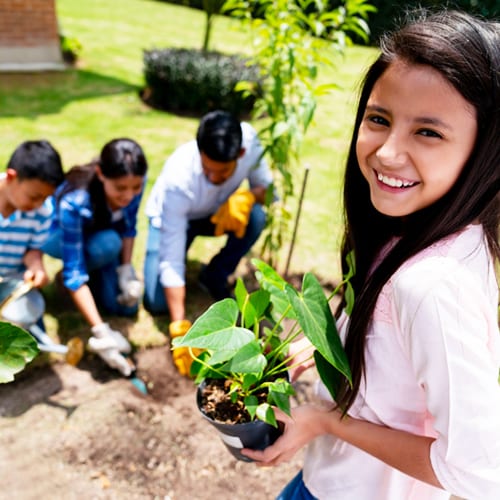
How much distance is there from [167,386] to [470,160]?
5.54 feet

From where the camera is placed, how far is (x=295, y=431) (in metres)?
1.02

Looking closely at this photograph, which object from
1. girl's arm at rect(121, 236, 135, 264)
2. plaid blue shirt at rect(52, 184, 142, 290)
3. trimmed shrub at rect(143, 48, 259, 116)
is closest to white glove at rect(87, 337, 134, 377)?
Answer: plaid blue shirt at rect(52, 184, 142, 290)

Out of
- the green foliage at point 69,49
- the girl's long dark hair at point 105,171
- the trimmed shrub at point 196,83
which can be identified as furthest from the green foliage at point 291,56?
the green foliage at point 69,49

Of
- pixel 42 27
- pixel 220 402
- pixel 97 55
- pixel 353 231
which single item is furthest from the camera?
pixel 97 55

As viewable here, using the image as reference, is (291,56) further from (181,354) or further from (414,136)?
(414,136)

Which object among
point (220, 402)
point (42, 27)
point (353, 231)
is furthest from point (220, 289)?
point (42, 27)

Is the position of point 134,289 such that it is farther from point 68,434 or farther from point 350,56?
point 350,56

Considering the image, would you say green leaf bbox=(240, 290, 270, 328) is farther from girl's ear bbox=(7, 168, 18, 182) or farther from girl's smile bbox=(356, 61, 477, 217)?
girl's ear bbox=(7, 168, 18, 182)

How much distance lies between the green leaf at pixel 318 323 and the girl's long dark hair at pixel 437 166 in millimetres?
54

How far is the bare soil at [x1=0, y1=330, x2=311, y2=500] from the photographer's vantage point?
1.73 meters

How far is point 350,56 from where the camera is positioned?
912 centimetres

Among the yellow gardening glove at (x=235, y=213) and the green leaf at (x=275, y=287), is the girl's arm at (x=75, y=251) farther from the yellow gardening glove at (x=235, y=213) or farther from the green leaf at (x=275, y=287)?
the green leaf at (x=275, y=287)

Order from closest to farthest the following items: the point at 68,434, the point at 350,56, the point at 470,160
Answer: the point at 470,160 < the point at 68,434 < the point at 350,56

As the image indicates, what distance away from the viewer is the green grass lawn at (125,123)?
10.6ft
